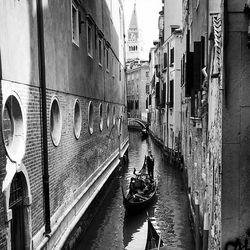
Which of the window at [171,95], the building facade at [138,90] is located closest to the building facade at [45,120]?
the window at [171,95]

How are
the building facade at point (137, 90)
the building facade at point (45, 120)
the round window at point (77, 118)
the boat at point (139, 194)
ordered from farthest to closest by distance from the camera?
1. the building facade at point (137, 90)
2. the boat at point (139, 194)
3. the round window at point (77, 118)
4. the building facade at point (45, 120)

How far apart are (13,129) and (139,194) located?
8330 millimetres

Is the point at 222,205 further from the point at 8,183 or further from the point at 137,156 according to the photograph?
the point at 137,156

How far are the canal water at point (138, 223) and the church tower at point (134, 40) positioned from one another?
76635mm

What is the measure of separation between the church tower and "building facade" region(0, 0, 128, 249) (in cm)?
8037

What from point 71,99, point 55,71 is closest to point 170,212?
point 71,99

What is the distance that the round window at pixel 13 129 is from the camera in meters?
5.39

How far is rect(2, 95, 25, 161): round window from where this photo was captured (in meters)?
5.39

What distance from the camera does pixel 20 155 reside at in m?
5.63

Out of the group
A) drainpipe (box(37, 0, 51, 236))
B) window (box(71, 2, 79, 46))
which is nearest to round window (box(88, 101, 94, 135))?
window (box(71, 2, 79, 46))

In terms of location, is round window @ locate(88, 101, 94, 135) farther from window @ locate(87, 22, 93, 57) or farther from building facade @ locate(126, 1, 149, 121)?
building facade @ locate(126, 1, 149, 121)

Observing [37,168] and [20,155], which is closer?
[20,155]

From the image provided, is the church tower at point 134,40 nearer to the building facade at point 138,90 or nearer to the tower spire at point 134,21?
the tower spire at point 134,21

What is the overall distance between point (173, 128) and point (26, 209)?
1820 centimetres
